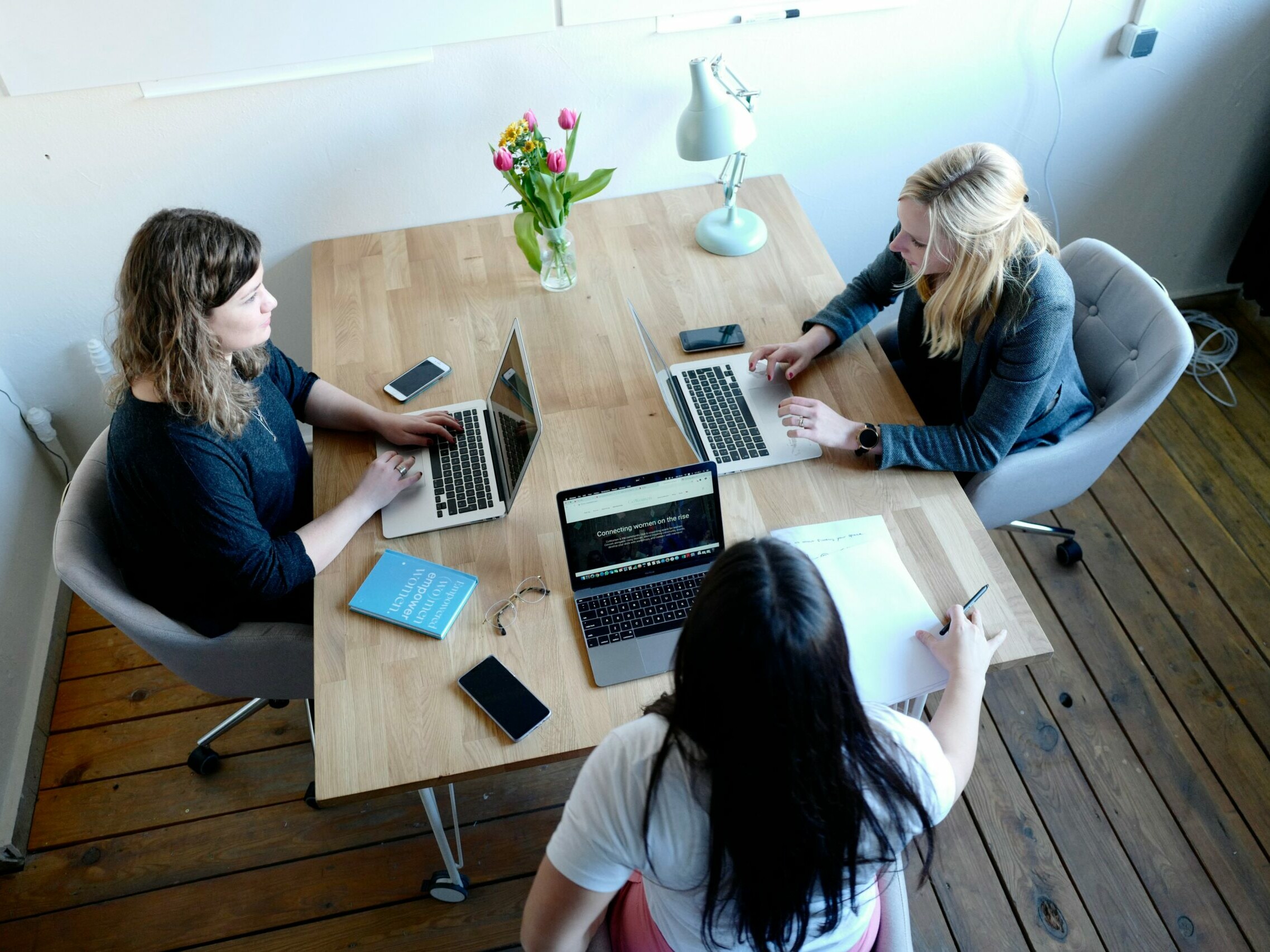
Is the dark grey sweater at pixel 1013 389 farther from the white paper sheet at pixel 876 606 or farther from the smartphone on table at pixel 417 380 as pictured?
the smartphone on table at pixel 417 380

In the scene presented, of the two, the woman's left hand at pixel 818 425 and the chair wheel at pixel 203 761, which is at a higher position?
the woman's left hand at pixel 818 425

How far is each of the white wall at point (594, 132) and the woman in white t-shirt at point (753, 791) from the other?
5.52 feet

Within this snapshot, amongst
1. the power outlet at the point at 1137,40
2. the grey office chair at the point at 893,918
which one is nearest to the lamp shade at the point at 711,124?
the power outlet at the point at 1137,40

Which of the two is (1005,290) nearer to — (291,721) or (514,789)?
(514,789)

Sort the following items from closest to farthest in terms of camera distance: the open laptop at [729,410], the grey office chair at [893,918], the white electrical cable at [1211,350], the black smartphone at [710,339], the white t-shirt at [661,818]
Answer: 1. the white t-shirt at [661,818]
2. the grey office chair at [893,918]
3. the open laptop at [729,410]
4. the black smartphone at [710,339]
5. the white electrical cable at [1211,350]

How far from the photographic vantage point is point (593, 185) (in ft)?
6.94

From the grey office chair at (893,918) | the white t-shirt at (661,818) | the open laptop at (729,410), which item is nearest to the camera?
the white t-shirt at (661,818)

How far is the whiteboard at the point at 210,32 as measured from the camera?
1.90m

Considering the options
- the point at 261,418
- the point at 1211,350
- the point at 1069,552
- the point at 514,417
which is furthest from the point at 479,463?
the point at 1211,350

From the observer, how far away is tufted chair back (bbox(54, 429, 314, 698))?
154 centimetres

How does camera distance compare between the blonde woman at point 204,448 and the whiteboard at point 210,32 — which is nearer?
the blonde woman at point 204,448

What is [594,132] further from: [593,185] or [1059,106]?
[1059,106]

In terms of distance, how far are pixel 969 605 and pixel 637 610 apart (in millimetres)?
536

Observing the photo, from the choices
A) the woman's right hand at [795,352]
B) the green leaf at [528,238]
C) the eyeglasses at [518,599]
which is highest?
the green leaf at [528,238]
